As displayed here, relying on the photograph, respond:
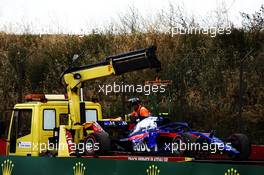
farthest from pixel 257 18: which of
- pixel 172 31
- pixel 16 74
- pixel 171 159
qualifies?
pixel 171 159

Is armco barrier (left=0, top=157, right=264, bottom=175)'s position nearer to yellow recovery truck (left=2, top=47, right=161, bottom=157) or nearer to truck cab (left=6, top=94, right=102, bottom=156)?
yellow recovery truck (left=2, top=47, right=161, bottom=157)

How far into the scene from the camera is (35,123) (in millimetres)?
15781

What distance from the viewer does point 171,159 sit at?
12.5m

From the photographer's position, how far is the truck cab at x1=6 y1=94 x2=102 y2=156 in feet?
52.0

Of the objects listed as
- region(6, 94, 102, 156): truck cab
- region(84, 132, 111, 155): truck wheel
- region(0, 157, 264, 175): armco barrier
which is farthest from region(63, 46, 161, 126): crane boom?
region(0, 157, 264, 175): armco barrier

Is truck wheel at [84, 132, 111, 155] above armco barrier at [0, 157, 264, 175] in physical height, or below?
above

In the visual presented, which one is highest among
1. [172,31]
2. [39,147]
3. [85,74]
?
[172,31]

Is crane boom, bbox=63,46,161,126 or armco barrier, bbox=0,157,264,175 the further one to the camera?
crane boom, bbox=63,46,161,126

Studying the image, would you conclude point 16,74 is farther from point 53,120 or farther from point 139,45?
point 53,120

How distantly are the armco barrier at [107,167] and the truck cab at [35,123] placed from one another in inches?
46.3

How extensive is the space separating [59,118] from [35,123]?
68cm

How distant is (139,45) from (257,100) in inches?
234

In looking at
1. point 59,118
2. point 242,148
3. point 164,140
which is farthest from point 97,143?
point 242,148

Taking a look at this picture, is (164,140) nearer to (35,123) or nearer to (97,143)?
(97,143)
